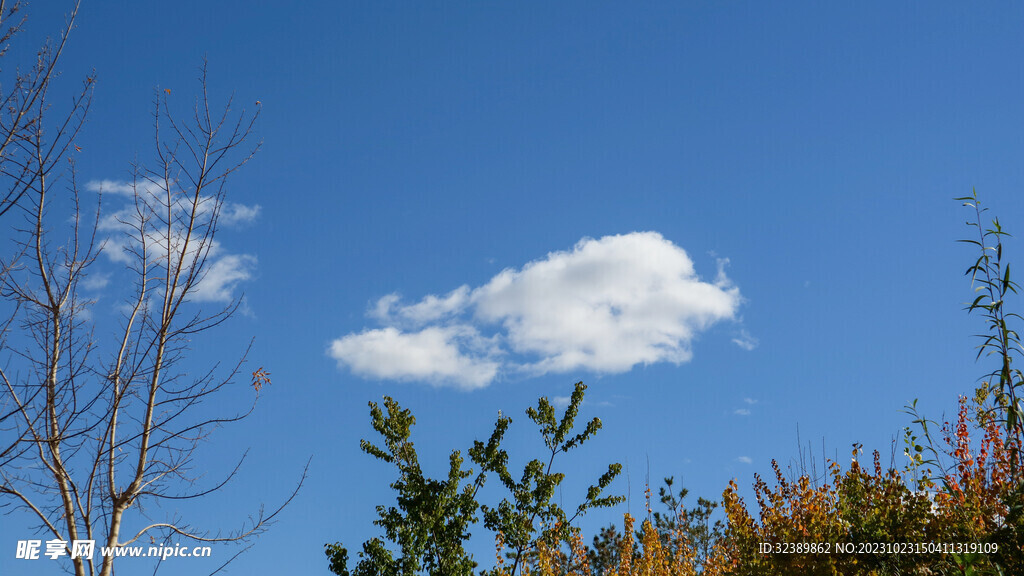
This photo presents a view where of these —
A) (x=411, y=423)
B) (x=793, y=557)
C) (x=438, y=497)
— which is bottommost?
(x=793, y=557)

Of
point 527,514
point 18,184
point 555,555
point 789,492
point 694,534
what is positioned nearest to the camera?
point 18,184

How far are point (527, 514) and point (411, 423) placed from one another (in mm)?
2492

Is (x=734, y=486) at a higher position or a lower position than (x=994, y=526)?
higher

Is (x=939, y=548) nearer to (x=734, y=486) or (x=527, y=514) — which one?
(x=734, y=486)

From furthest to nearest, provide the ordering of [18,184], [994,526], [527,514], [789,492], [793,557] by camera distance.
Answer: [527,514], [789,492], [793,557], [994,526], [18,184]

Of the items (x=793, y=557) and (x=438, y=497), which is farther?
(x=438, y=497)

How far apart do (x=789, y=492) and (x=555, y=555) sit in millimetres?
4508

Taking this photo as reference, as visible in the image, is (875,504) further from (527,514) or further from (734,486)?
(527,514)

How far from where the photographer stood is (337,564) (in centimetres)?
1155

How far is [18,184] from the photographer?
514cm

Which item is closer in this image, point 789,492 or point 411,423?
point 789,492

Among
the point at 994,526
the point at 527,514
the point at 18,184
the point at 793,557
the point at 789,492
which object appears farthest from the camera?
the point at 527,514

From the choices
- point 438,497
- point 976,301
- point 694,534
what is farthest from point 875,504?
point 694,534

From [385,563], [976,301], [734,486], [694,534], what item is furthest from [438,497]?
[694,534]
